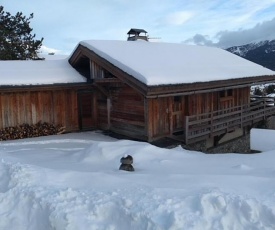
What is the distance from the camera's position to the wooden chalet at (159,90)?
11.1m

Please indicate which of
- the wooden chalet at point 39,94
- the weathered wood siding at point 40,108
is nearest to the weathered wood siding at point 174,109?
the wooden chalet at point 39,94

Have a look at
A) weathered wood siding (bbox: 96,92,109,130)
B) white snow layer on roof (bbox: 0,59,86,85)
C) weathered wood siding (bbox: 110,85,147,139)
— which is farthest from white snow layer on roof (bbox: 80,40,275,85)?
weathered wood siding (bbox: 96,92,109,130)

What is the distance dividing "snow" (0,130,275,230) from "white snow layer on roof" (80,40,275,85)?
3623 mm

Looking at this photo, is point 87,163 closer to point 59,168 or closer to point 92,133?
point 59,168

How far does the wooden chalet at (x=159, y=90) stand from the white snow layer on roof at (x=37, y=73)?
70cm

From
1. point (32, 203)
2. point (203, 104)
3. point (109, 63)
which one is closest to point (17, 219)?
point (32, 203)

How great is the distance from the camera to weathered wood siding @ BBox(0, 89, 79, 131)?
12.1m

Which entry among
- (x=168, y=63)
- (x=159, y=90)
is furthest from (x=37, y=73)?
(x=159, y=90)

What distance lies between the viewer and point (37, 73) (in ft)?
42.8

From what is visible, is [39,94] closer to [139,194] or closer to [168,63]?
[168,63]

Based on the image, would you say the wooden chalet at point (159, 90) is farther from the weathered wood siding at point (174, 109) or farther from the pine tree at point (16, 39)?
the pine tree at point (16, 39)

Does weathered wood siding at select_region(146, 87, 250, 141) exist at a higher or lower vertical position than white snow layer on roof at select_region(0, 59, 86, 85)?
lower

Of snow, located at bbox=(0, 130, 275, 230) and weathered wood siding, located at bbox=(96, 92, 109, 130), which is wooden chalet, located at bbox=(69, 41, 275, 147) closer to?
weathered wood siding, located at bbox=(96, 92, 109, 130)

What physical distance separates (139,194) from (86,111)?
9324 mm
